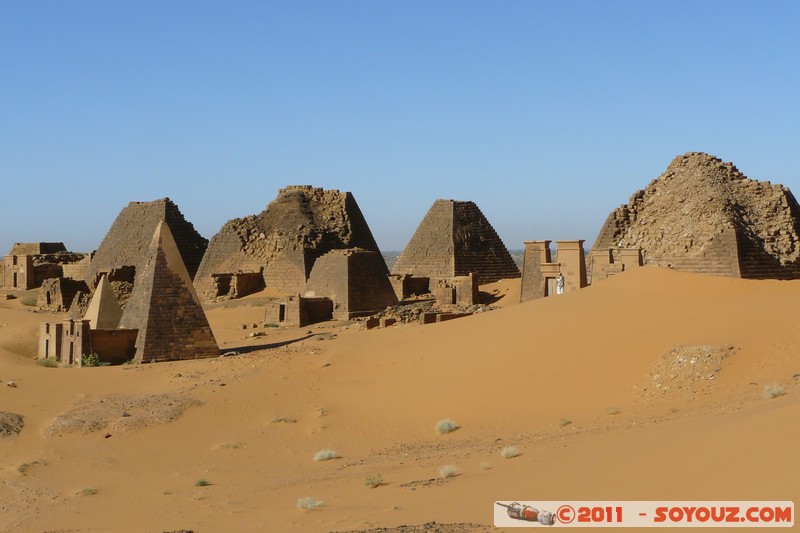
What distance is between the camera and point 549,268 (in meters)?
30.3

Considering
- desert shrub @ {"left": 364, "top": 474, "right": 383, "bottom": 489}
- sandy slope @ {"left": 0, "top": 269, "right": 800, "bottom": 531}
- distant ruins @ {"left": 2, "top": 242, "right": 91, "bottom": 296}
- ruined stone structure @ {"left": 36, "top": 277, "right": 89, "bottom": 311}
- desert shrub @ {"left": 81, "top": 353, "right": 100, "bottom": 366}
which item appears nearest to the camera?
sandy slope @ {"left": 0, "top": 269, "right": 800, "bottom": 531}

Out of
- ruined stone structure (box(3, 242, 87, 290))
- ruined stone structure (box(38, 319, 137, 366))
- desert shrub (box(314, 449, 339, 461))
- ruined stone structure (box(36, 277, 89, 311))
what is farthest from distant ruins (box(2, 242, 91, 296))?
desert shrub (box(314, 449, 339, 461))

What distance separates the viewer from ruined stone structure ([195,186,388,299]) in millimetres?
42281

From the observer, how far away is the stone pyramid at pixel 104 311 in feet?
88.7

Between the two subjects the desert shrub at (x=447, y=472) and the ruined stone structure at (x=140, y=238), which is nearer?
the desert shrub at (x=447, y=472)

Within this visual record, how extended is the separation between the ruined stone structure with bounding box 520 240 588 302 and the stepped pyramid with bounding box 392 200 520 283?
11.3 metres

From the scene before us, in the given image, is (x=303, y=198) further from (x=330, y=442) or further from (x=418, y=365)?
(x=330, y=442)

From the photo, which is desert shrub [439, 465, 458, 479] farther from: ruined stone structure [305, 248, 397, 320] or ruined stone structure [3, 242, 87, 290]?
ruined stone structure [3, 242, 87, 290]

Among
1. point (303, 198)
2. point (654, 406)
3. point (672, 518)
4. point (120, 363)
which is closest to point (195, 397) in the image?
point (120, 363)

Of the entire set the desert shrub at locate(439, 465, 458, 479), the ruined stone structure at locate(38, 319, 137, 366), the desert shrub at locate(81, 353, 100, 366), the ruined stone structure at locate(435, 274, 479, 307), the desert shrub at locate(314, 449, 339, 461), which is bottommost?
the desert shrub at locate(314, 449, 339, 461)

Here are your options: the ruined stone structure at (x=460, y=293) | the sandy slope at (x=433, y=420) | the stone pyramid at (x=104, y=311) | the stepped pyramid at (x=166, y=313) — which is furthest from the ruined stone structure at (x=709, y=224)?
the stone pyramid at (x=104, y=311)

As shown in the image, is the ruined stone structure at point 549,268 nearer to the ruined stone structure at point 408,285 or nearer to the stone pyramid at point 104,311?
the ruined stone structure at point 408,285

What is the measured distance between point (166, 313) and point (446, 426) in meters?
10.9

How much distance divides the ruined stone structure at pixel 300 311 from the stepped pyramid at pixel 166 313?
7960mm
